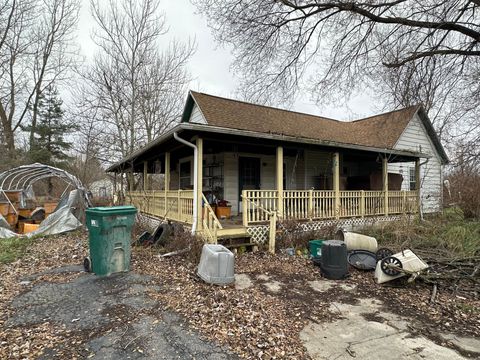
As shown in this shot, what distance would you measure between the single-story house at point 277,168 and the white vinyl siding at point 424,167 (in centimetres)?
5

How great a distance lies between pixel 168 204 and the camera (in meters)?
9.10

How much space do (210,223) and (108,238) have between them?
231 cm

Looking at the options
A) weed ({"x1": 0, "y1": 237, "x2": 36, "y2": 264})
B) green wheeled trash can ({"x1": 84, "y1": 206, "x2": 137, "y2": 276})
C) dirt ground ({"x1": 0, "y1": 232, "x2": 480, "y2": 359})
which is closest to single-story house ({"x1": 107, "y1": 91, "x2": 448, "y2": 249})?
green wheeled trash can ({"x1": 84, "y1": 206, "x2": 137, "y2": 276})

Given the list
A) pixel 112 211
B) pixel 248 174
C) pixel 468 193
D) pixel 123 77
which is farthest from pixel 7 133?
pixel 468 193

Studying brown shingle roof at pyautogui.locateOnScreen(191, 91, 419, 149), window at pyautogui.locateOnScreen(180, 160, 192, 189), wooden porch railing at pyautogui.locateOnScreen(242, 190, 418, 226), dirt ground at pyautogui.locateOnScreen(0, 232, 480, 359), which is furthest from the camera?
window at pyautogui.locateOnScreen(180, 160, 192, 189)

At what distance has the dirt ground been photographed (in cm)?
300

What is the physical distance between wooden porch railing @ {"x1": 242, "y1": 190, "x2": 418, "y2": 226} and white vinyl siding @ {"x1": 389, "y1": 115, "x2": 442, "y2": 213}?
338 centimetres

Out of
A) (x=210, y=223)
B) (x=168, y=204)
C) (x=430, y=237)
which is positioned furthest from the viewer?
(x=168, y=204)

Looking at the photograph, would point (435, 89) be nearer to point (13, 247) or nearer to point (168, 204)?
point (168, 204)

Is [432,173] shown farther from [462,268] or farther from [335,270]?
[335,270]

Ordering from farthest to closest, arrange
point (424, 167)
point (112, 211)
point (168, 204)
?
point (424, 167), point (168, 204), point (112, 211)

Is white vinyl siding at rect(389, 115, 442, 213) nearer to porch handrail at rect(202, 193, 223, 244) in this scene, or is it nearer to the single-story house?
the single-story house

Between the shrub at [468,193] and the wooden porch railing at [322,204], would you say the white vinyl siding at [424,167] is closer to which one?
the shrub at [468,193]

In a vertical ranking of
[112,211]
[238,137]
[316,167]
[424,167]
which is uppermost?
[238,137]
